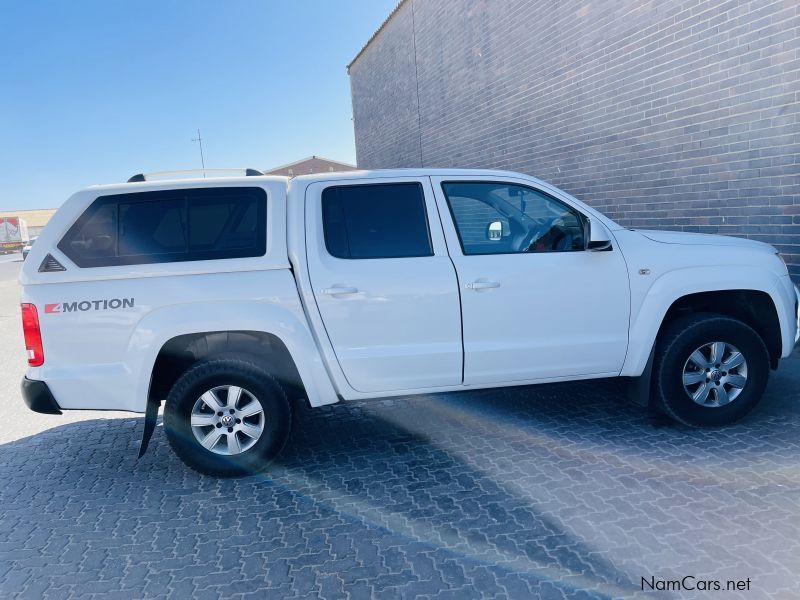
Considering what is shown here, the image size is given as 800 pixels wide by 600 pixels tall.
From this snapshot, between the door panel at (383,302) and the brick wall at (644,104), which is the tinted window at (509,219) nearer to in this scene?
the door panel at (383,302)

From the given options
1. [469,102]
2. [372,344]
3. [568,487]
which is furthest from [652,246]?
[469,102]

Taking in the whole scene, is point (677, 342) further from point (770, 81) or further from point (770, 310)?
point (770, 81)

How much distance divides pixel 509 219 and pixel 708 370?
1.79 meters

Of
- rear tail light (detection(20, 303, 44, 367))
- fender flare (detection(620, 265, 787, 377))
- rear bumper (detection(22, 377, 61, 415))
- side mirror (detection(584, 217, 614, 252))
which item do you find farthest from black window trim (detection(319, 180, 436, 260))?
rear bumper (detection(22, 377, 61, 415))

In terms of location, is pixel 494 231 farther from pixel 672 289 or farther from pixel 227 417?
pixel 227 417

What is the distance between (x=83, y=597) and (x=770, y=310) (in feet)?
15.1

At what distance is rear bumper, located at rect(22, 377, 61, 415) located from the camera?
3422 millimetres

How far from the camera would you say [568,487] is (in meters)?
3.31

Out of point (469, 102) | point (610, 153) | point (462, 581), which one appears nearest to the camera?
point (462, 581)

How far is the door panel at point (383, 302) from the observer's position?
3.57m

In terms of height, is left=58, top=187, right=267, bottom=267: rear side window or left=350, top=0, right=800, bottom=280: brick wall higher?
left=350, top=0, right=800, bottom=280: brick wall

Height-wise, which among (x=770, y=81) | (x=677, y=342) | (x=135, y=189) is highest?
(x=770, y=81)

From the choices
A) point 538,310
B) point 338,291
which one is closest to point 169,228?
point 338,291

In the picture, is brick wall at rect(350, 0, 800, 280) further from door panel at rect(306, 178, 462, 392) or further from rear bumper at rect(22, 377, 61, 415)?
rear bumper at rect(22, 377, 61, 415)
